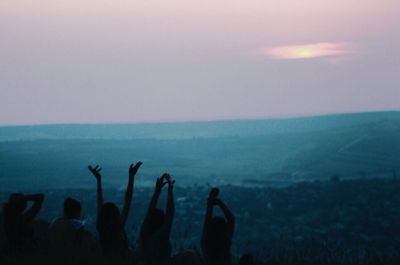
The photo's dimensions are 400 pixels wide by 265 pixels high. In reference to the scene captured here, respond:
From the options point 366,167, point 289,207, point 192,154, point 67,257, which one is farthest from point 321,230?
point 192,154

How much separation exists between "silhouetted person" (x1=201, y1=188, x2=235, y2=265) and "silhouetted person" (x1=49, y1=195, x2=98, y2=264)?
124cm

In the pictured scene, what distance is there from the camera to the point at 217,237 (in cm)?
1212

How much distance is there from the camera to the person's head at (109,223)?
39.6ft

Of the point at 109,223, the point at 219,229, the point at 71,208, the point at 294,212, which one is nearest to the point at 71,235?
the point at 71,208

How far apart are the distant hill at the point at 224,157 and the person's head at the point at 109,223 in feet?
269

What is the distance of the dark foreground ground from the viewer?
44719mm

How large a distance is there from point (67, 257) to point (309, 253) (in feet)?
14.5

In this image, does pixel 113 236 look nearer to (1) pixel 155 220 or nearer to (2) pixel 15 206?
(1) pixel 155 220

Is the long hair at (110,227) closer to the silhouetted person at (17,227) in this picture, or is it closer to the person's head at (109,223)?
the person's head at (109,223)

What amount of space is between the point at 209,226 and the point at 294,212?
54.7m

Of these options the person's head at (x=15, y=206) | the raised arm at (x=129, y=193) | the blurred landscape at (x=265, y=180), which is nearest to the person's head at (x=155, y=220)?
the raised arm at (x=129, y=193)

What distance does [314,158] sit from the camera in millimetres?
130000

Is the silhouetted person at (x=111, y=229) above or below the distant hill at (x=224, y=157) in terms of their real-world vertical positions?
above

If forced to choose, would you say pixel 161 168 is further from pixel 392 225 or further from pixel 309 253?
pixel 309 253
